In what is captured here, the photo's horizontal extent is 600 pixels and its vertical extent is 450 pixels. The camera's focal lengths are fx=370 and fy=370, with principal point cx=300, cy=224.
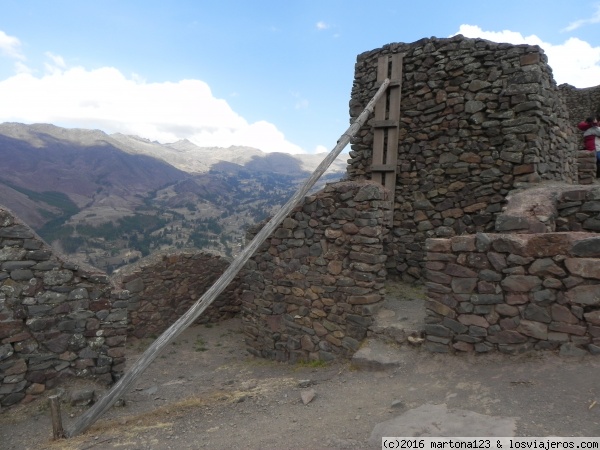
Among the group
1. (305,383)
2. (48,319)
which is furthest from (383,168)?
(48,319)

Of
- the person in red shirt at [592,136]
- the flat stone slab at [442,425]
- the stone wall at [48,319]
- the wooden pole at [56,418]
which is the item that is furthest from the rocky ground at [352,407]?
the person in red shirt at [592,136]

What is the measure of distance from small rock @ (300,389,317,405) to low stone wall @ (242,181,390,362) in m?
1.45

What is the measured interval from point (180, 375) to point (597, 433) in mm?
6724

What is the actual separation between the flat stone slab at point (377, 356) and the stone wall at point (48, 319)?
3781mm

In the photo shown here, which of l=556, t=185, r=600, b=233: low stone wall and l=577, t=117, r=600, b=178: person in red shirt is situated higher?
l=577, t=117, r=600, b=178: person in red shirt

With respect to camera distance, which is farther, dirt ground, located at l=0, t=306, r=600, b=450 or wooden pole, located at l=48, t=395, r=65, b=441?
wooden pole, located at l=48, t=395, r=65, b=441

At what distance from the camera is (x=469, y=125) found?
23.9ft

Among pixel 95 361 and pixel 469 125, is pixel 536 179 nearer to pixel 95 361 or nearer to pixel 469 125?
pixel 469 125

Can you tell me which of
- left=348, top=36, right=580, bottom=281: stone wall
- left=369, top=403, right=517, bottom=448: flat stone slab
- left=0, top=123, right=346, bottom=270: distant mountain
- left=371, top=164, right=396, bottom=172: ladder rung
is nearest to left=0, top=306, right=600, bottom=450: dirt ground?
left=369, top=403, right=517, bottom=448: flat stone slab

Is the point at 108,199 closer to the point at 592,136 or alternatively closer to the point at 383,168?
the point at 383,168

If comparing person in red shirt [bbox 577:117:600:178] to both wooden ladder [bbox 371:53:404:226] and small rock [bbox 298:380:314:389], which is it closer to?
wooden ladder [bbox 371:53:404:226]

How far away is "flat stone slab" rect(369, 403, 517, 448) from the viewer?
3219 mm

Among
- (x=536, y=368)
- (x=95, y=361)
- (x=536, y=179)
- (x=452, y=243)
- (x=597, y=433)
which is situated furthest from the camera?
(x=536, y=179)

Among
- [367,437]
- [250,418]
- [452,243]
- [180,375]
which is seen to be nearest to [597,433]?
[367,437]
